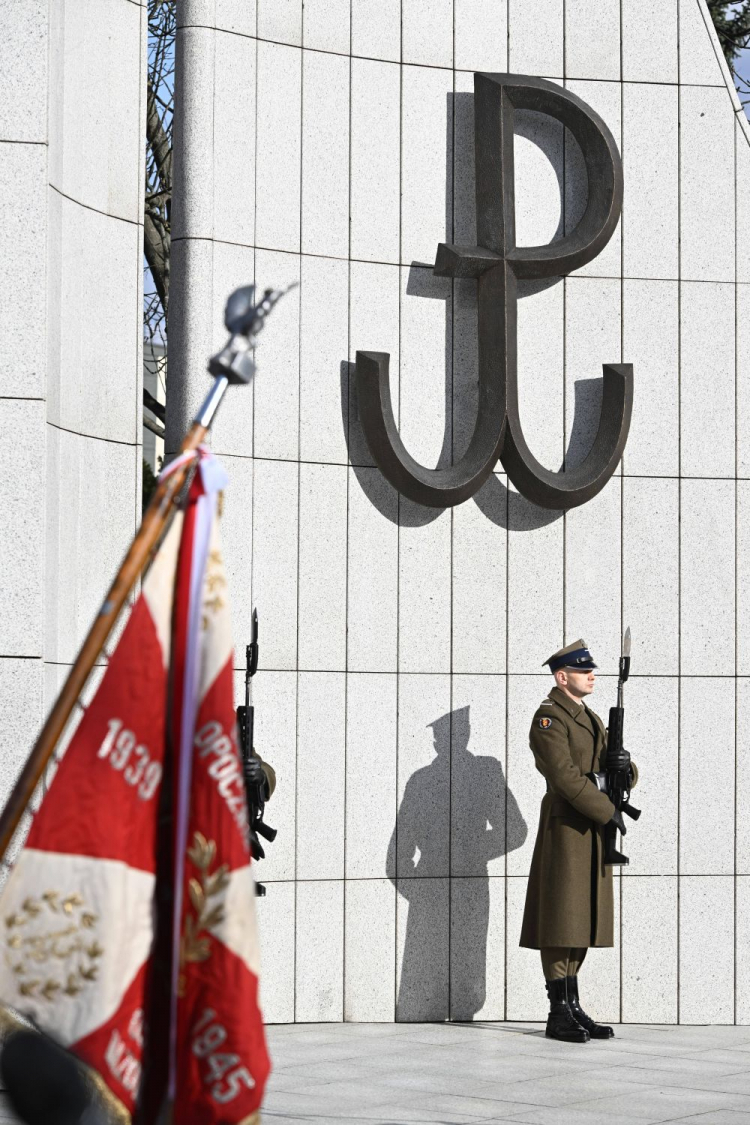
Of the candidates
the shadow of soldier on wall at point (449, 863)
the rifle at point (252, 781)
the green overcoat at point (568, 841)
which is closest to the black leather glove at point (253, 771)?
the rifle at point (252, 781)

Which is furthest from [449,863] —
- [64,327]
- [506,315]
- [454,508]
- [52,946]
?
[52,946]

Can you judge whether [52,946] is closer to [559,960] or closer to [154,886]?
[154,886]

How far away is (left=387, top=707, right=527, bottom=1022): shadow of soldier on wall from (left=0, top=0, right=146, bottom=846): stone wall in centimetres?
215

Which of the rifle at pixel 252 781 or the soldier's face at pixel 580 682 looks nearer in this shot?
the rifle at pixel 252 781

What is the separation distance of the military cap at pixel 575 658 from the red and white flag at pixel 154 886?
4884mm

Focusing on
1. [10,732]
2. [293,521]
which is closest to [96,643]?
[10,732]

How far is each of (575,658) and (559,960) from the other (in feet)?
4.63

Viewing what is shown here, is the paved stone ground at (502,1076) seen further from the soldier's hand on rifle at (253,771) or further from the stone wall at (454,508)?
the soldier's hand on rifle at (253,771)

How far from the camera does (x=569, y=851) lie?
746cm

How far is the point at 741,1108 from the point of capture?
228 inches

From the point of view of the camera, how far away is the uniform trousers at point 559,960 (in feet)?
24.4

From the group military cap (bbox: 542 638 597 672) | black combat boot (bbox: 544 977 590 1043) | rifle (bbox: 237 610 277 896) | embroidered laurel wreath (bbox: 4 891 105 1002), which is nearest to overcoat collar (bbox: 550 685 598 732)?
military cap (bbox: 542 638 597 672)

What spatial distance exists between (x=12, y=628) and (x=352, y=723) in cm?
241

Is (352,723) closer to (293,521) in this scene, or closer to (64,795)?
(293,521)
